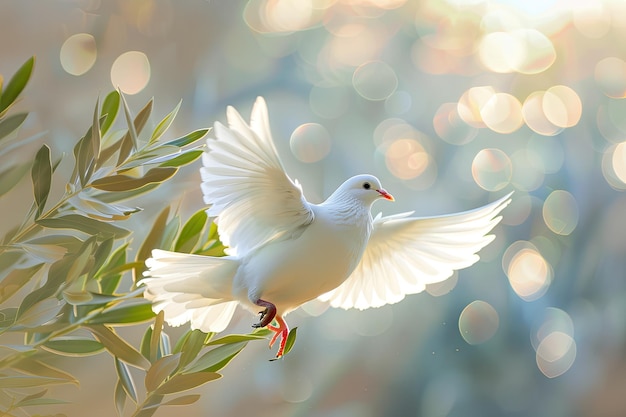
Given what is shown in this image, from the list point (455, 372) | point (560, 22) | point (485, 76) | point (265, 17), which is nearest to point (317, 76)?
point (265, 17)

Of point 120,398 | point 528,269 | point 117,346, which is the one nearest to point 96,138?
point 117,346

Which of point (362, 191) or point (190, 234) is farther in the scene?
point (190, 234)

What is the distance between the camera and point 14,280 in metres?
0.86

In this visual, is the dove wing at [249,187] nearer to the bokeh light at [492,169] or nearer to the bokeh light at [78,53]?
the bokeh light at [78,53]

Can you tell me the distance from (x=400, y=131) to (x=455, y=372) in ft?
2.11

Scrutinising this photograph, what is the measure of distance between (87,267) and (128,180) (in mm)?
119

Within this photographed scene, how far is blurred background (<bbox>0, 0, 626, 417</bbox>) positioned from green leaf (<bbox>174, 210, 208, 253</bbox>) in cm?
75

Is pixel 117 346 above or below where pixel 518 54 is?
below

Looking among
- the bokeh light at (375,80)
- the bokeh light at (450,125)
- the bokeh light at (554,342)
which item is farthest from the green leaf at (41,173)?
the bokeh light at (554,342)

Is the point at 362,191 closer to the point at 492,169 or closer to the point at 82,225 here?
the point at 82,225

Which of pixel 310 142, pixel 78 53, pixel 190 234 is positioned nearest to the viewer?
pixel 190 234

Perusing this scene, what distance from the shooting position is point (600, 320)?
5.89 ft

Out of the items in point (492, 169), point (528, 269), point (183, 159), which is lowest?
point (528, 269)

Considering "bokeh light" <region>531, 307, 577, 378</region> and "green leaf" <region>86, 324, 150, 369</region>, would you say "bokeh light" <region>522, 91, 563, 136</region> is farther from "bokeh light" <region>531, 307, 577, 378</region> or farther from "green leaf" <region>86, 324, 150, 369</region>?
"green leaf" <region>86, 324, 150, 369</region>
